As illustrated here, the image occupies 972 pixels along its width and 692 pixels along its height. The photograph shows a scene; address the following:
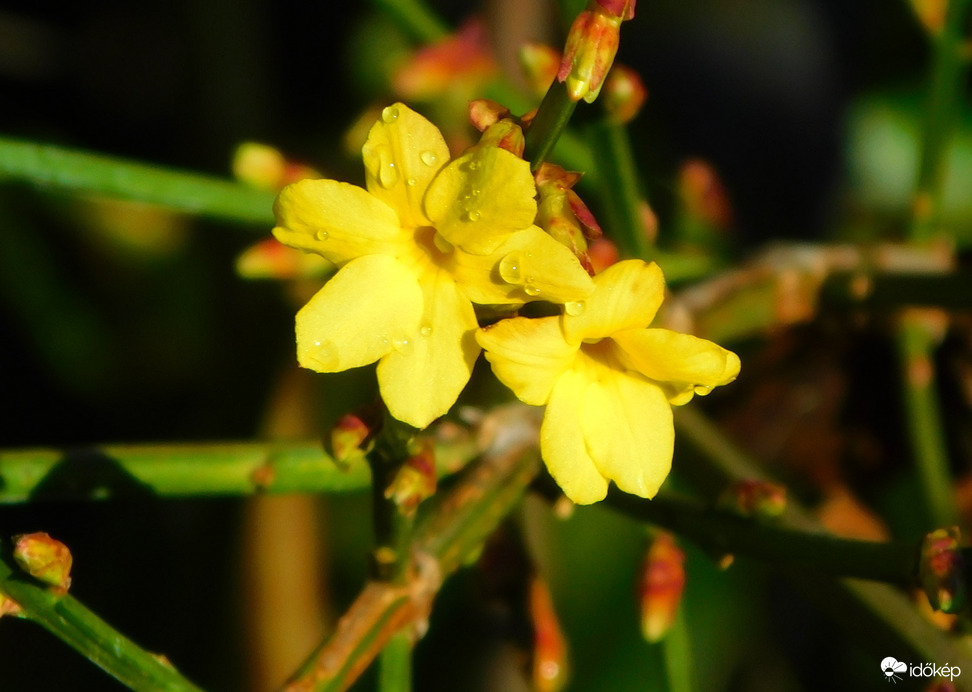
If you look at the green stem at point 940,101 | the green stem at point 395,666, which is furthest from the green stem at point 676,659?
the green stem at point 940,101

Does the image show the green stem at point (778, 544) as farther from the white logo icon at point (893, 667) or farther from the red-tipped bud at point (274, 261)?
the red-tipped bud at point (274, 261)

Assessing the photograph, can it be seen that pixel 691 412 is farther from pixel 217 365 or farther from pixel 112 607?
pixel 112 607

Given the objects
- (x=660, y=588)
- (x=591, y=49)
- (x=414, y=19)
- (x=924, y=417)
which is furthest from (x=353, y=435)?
(x=924, y=417)

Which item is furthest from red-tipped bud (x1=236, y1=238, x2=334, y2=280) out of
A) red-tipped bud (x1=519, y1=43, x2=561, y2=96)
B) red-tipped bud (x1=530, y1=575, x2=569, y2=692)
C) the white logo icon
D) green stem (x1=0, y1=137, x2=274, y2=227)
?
the white logo icon

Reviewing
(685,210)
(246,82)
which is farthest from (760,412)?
(246,82)

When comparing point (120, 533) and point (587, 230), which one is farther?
point (120, 533)

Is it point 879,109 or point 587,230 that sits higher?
point 587,230

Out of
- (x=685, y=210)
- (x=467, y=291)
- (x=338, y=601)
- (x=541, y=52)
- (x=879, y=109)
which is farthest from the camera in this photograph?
(x=879, y=109)

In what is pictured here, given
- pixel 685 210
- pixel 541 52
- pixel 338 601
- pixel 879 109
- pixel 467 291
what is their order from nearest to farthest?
pixel 467 291, pixel 541 52, pixel 685 210, pixel 338 601, pixel 879 109
